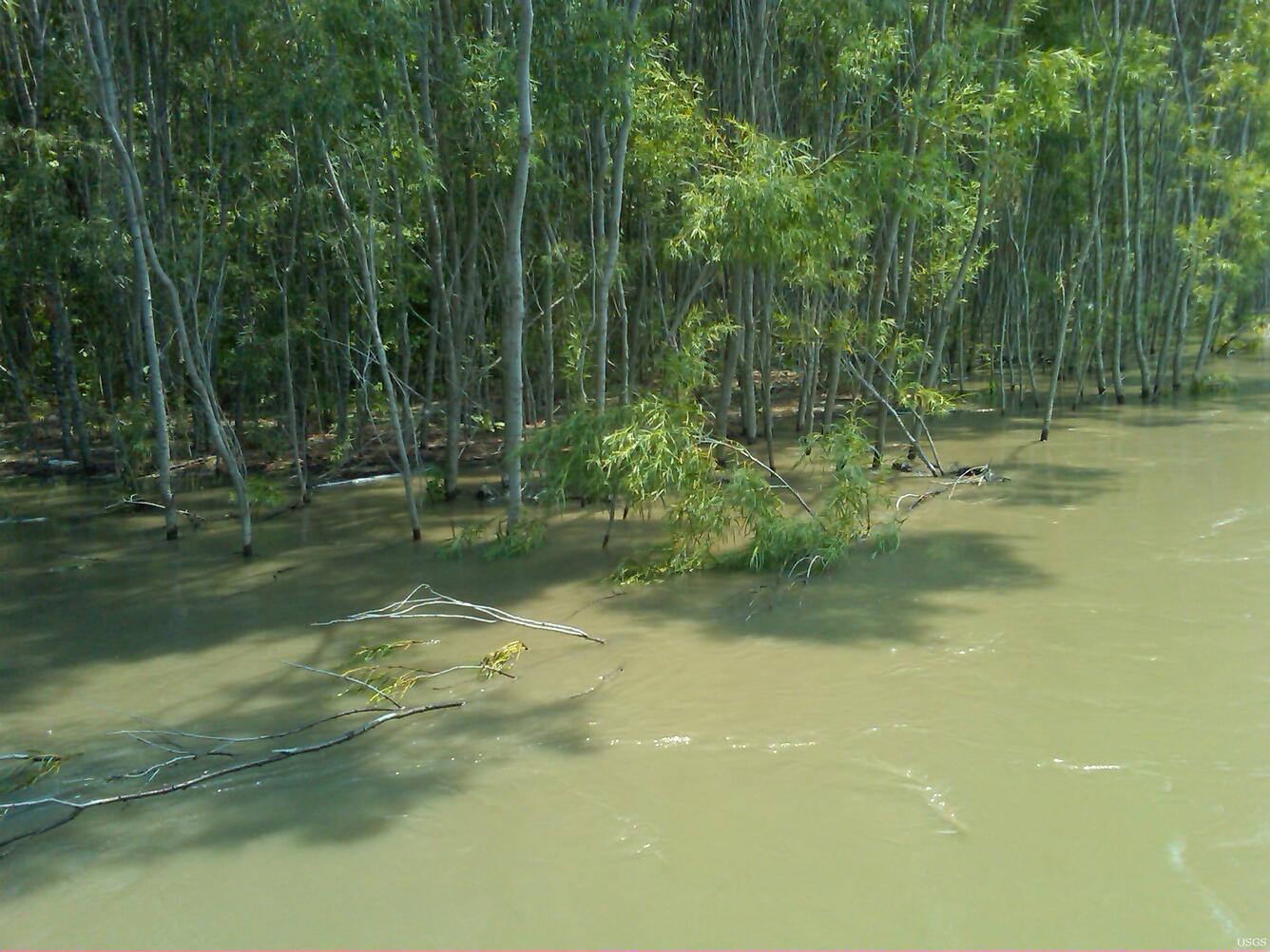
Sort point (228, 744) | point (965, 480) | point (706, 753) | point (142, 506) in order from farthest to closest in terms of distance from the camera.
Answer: point (142, 506) → point (965, 480) → point (228, 744) → point (706, 753)

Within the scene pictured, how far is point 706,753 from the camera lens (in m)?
4.23

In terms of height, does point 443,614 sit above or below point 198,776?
above

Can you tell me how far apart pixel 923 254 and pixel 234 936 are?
9029 millimetres

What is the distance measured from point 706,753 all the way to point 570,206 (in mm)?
6021

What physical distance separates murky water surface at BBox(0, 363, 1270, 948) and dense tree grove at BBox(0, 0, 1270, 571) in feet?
3.18

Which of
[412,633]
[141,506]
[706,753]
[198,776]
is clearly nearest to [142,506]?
[141,506]

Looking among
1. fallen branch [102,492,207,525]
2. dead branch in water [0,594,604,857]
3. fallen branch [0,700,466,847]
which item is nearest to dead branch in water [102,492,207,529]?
fallen branch [102,492,207,525]

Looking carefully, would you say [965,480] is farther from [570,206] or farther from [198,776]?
[198,776]

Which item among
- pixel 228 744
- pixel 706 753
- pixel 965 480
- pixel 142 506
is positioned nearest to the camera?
pixel 706 753

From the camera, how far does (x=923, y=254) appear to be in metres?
10.7

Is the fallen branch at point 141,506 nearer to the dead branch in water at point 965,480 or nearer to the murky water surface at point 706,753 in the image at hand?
the murky water surface at point 706,753

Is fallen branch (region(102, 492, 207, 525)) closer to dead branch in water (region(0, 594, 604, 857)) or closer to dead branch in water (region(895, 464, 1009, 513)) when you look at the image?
dead branch in water (region(0, 594, 604, 857))

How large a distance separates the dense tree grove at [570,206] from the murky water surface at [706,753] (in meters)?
0.97

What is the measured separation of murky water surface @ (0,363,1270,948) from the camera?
10.6 ft
